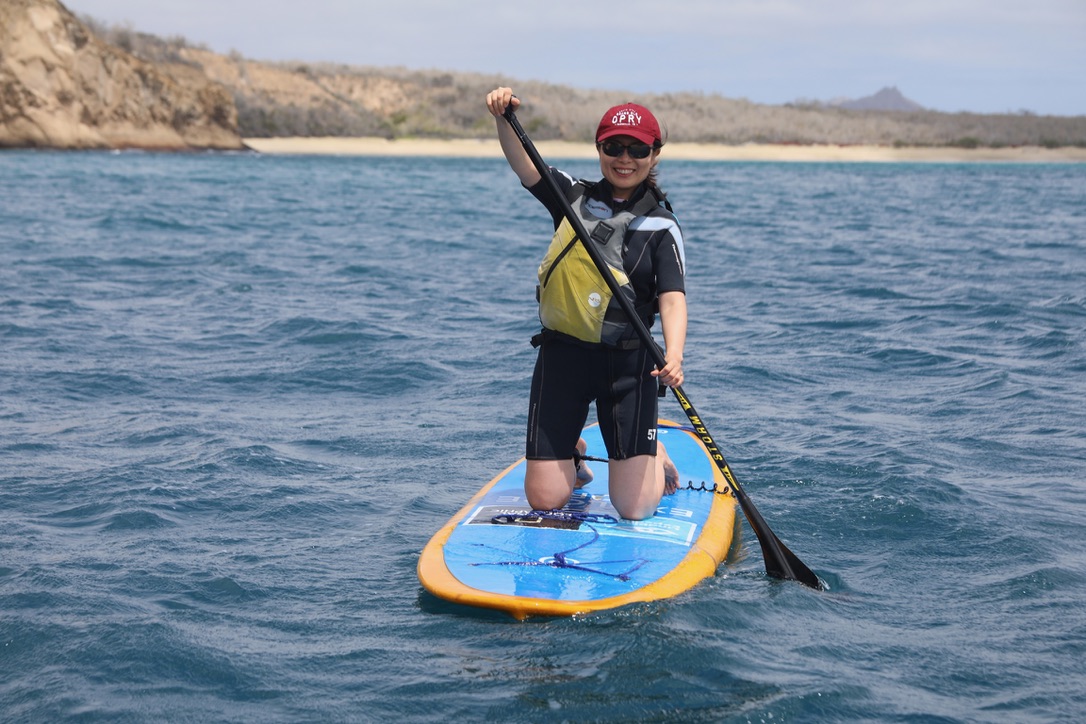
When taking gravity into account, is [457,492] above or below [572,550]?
below

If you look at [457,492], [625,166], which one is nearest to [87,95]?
[457,492]

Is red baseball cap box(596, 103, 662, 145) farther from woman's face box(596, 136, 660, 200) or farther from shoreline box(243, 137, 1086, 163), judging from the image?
shoreline box(243, 137, 1086, 163)

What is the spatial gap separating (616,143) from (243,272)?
10659mm

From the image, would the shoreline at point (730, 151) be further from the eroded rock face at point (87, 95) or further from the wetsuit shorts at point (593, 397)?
the wetsuit shorts at point (593, 397)

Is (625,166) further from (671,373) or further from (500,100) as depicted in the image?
(671,373)

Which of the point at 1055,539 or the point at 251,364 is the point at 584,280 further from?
the point at 251,364

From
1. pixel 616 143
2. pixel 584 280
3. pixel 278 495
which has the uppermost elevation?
pixel 616 143

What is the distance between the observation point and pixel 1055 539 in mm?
5605

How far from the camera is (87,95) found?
172ft

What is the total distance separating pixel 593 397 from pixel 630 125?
4.33 feet

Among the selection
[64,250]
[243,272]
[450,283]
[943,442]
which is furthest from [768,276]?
[64,250]

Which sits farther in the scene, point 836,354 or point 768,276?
point 768,276

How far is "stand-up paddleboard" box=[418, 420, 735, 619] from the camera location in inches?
179

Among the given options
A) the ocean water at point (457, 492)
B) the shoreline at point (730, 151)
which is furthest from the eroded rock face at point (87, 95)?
the ocean water at point (457, 492)
